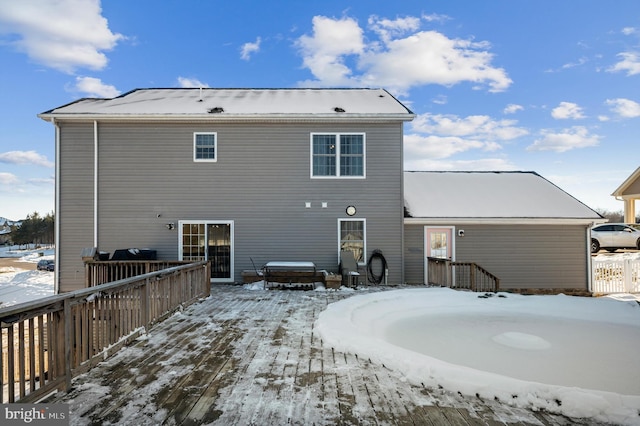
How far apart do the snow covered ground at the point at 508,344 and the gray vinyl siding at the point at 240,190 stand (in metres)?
2.06

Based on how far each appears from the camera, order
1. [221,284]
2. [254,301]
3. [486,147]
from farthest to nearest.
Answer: [486,147] < [221,284] < [254,301]

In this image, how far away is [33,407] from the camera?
266 cm

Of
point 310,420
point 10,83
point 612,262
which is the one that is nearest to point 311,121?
point 310,420

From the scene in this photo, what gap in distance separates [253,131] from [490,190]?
8223 millimetres

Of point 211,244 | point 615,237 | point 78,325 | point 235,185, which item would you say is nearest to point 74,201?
point 211,244

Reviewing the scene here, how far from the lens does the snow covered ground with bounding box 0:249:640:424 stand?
292 centimetres

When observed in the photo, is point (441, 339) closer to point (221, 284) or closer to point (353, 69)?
point (221, 284)

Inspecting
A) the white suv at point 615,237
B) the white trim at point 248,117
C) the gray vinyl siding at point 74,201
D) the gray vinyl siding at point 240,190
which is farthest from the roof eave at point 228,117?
the white suv at point 615,237

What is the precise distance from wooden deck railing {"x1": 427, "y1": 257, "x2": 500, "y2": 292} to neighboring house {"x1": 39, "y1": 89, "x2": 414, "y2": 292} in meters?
0.98

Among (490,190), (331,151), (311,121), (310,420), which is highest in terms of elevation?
(311,121)

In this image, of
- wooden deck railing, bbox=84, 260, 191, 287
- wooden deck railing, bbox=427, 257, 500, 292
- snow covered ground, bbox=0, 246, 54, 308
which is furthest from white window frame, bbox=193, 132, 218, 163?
snow covered ground, bbox=0, 246, 54, 308

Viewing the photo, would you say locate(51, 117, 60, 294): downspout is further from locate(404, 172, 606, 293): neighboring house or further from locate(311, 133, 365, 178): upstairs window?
locate(404, 172, 606, 293): neighboring house

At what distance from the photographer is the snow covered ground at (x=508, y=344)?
292 cm

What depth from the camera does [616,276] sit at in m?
10.9
